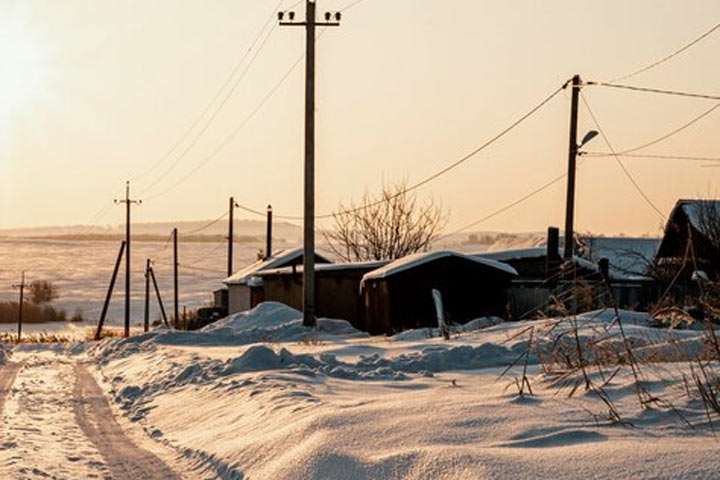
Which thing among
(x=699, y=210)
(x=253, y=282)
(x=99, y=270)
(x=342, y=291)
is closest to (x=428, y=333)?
(x=342, y=291)

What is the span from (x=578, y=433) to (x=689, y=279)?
23075 millimetres

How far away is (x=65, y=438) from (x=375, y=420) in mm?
4284

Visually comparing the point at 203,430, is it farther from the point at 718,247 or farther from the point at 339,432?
the point at 718,247

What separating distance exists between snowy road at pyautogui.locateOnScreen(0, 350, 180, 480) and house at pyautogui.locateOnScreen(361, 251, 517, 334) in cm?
1370

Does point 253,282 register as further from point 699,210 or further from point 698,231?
point 698,231

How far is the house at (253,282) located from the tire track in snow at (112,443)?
110 feet

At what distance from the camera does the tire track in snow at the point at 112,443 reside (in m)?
11.1

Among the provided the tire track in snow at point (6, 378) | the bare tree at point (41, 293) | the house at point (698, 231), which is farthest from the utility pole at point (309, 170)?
the bare tree at point (41, 293)

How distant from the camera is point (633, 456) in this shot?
8.00m

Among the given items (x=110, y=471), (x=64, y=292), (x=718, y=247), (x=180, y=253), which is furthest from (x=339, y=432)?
(x=180, y=253)

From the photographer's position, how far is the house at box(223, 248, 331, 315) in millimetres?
53409

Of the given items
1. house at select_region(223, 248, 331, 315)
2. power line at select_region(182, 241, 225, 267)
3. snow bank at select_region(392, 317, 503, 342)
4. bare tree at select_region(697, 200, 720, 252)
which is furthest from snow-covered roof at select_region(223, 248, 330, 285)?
power line at select_region(182, 241, 225, 267)

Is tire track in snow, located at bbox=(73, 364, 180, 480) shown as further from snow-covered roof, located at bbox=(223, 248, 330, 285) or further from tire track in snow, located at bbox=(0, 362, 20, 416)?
snow-covered roof, located at bbox=(223, 248, 330, 285)

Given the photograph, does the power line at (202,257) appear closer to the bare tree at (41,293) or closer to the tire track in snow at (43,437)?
the bare tree at (41,293)
